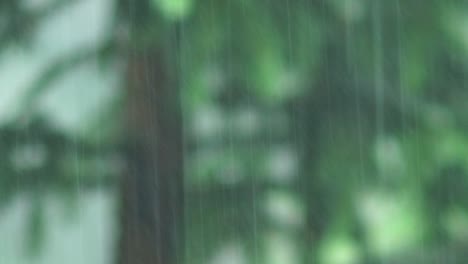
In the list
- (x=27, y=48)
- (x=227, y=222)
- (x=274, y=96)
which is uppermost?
(x=27, y=48)

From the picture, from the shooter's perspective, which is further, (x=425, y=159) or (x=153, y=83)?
(x=153, y=83)

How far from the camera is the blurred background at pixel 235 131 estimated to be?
1.93 m

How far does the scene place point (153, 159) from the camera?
2154mm

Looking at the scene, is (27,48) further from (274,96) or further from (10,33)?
(274,96)

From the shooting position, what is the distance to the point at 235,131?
2.06 meters

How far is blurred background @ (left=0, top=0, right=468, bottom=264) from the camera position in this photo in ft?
6.32

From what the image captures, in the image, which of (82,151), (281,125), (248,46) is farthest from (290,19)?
(82,151)

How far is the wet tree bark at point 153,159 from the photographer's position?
212 centimetres

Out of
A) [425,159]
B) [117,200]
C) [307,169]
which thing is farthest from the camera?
[117,200]

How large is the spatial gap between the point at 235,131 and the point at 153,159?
24cm

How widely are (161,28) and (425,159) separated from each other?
68 cm

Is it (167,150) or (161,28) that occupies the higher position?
(161,28)

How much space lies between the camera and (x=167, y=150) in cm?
214

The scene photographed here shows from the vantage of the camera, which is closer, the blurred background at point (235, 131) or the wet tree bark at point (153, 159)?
the blurred background at point (235, 131)
